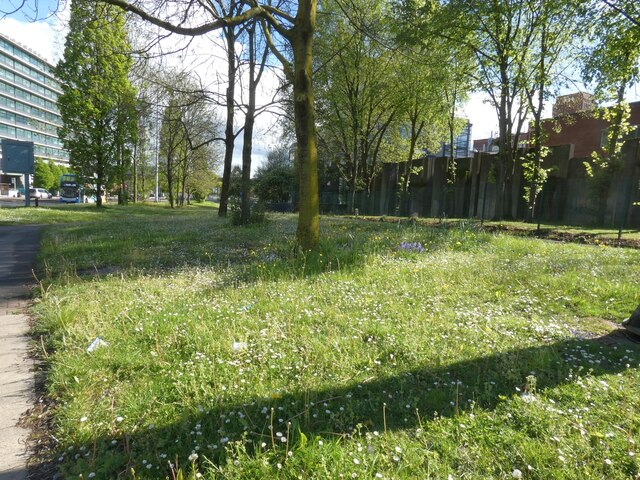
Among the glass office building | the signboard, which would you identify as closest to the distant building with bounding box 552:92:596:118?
the signboard

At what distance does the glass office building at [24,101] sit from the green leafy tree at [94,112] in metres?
64.2

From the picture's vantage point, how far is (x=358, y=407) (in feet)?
8.90

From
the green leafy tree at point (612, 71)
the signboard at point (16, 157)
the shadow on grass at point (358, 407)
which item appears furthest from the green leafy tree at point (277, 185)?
the shadow on grass at point (358, 407)

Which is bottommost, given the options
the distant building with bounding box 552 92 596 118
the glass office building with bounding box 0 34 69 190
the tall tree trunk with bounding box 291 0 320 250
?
the tall tree trunk with bounding box 291 0 320 250

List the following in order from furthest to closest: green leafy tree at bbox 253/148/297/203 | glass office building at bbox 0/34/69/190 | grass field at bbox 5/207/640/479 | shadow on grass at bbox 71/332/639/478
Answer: glass office building at bbox 0/34/69/190
green leafy tree at bbox 253/148/297/203
shadow on grass at bbox 71/332/639/478
grass field at bbox 5/207/640/479

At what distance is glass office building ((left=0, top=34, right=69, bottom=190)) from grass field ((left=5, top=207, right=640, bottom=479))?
309 feet

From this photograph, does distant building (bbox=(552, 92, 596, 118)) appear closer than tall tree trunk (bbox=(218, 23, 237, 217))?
No

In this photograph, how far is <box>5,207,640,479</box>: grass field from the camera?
2236 mm

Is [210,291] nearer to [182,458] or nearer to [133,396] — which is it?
[133,396]

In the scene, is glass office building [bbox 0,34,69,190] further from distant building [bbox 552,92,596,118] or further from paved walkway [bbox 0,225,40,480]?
paved walkway [bbox 0,225,40,480]

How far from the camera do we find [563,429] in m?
2.47

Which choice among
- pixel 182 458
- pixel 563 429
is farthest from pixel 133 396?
pixel 563 429

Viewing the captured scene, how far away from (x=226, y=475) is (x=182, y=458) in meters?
0.35

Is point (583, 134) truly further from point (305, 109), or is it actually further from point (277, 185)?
point (305, 109)
